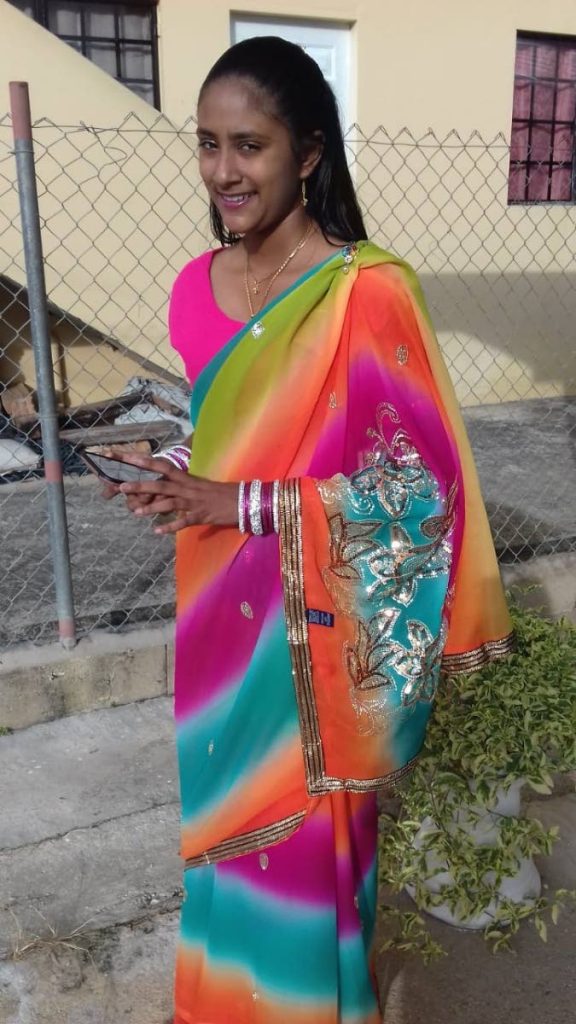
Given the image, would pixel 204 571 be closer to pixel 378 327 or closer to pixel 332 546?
pixel 332 546

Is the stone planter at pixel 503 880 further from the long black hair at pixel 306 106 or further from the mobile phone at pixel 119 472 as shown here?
the long black hair at pixel 306 106

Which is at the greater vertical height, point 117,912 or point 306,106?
point 306,106

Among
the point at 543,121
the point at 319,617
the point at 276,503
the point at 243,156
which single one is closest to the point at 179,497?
the point at 276,503

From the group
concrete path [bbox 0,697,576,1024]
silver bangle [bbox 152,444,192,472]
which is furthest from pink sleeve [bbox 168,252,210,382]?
concrete path [bbox 0,697,576,1024]

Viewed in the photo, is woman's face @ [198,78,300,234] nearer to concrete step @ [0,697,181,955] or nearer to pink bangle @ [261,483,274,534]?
pink bangle @ [261,483,274,534]

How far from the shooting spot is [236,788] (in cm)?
155

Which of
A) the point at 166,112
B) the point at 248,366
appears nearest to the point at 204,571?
the point at 248,366

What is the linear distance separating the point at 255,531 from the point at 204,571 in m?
0.25

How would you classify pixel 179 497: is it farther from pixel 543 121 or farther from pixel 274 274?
pixel 543 121

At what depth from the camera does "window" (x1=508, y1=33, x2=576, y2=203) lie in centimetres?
679

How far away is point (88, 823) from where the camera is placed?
2602mm

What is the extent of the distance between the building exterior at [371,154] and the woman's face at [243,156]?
3.29 m

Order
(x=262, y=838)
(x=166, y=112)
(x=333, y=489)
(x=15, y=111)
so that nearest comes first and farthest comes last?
1. (x=333, y=489)
2. (x=262, y=838)
3. (x=15, y=111)
4. (x=166, y=112)

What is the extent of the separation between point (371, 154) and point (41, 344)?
4.28 m
